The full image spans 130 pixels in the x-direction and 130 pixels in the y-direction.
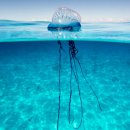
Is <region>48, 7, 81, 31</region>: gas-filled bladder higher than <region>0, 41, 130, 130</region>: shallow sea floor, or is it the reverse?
<region>48, 7, 81, 31</region>: gas-filled bladder

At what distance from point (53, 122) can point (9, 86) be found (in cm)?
A: 501

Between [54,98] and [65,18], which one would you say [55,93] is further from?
[65,18]

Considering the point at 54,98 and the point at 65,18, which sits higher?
the point at 65,18

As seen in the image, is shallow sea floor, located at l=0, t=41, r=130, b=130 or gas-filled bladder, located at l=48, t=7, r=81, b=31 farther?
gas-filled bladder, located at l=48, t=7, r=81, b=31

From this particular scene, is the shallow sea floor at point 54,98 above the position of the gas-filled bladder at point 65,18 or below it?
below

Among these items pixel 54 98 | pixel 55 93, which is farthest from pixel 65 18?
pixel 54 98

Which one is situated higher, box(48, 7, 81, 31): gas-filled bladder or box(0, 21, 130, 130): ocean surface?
box(48, 7, 81, 31): gas-filled bladder

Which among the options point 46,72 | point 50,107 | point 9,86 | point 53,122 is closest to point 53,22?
point 46,72

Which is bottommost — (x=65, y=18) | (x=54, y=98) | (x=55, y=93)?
(x=54, y=98)

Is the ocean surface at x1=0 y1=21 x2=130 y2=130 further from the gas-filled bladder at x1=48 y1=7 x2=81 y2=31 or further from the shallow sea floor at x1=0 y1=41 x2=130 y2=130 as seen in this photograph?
the gas-filled bladder at x1=48 y1=7 x2=81 y2=31

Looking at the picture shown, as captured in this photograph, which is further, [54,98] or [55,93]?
[55,93]

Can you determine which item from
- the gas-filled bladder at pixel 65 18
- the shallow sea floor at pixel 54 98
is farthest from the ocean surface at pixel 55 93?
the gas-filled bladder at pixel 65 18

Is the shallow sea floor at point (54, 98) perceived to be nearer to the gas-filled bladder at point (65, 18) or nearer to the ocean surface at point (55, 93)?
the ocean surface at point (55, 93)

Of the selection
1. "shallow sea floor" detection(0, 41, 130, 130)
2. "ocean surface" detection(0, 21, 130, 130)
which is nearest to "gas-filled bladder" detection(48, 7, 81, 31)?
"ocean surface" detection(0, 21, 130, 130)
